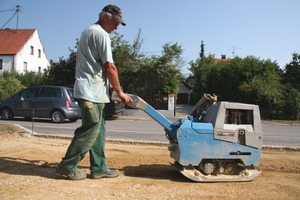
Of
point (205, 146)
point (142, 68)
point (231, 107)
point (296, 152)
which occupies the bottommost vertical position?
point (296, 152)

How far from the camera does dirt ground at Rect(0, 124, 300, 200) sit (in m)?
4.27

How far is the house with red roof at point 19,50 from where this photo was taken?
44.4m

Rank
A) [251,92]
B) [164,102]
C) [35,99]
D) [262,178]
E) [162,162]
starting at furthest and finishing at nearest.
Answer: [251,92], [164,102], [35,99], [162,162], [262,178]

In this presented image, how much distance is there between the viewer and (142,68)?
2534 cm

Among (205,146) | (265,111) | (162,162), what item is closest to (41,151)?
(162,162)

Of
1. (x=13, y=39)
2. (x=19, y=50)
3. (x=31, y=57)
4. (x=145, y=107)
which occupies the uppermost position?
(x=13, y=39)

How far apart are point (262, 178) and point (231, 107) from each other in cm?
133

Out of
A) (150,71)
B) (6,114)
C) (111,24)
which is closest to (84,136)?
(111,24)

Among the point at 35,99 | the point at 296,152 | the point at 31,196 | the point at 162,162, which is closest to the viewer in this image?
the point at 31,196

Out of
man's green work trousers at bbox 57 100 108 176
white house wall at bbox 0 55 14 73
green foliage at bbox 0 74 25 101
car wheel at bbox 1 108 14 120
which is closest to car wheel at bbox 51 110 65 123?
car wheel at bbox 1 108 14 120

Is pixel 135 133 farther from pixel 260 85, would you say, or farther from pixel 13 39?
pixel 13 39

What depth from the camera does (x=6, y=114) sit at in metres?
17.8

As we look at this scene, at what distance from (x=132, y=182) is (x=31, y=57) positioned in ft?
154

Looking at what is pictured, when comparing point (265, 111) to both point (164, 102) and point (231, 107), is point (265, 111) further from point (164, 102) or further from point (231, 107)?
point (231, 107)
